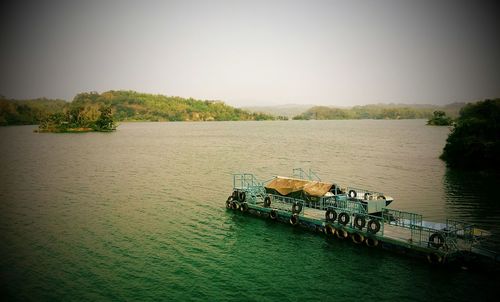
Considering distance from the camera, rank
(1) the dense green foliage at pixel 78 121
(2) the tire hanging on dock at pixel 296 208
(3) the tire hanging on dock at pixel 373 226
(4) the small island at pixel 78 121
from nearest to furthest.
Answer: (3) the tire hanging on dock at pixel 373 226, (2) the tire hanging on dock at pixel 296 208, (4) the small island at pixel 78 121, (1) the dense green foliage at pixel 78 121

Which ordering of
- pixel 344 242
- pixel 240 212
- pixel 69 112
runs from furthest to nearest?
1. pixel 69 112
2. pixel 240 212
3. pixel 344 242

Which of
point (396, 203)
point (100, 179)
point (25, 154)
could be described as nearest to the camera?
point (396, 203)

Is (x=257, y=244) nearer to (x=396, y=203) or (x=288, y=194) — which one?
(x=288, y=194)

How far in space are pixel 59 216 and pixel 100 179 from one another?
2225 cm

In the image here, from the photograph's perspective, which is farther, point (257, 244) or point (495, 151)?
point (495, 151)

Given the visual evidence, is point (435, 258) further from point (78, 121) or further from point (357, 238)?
point (78, 121)

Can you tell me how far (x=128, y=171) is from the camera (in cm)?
6925

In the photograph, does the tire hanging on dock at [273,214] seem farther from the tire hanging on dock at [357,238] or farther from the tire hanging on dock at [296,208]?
the tire hanging on dock at [357,238]

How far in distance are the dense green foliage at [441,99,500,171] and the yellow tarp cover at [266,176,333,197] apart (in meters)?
41.9

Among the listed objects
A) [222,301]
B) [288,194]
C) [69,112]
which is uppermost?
[69,112]

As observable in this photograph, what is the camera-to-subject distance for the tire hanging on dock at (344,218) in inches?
1254

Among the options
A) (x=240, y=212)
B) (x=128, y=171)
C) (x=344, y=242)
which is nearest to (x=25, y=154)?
(x=128, y=171)

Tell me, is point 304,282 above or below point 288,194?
below

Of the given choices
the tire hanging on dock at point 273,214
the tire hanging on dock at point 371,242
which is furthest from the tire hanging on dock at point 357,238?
the tire hanging on dock at point 273,214
